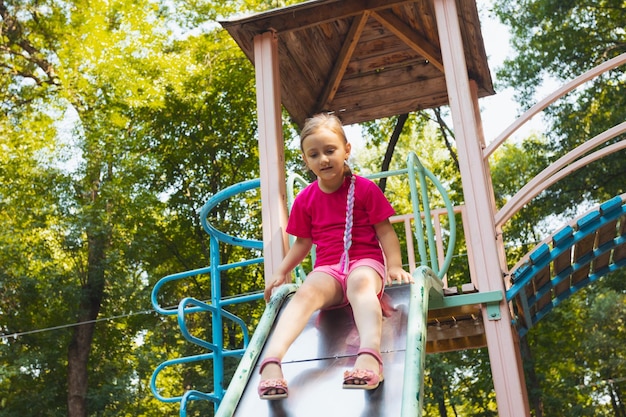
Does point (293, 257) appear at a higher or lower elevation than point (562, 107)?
lower

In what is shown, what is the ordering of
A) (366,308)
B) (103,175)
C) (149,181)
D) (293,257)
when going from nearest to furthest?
(366,308) → (293,257) → (103,175) → (149,181)

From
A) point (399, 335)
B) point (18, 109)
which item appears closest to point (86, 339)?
point (18, 109)

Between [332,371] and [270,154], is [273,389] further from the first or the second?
[270,154]

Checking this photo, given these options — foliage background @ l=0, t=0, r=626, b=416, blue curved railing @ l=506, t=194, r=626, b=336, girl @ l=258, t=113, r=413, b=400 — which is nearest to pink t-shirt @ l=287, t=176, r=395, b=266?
girl @ l=258, t=113, r=413, b=400

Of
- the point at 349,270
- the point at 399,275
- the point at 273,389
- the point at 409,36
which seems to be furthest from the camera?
the point at 409,36

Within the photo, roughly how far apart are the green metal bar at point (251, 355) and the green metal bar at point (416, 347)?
0.66 meters

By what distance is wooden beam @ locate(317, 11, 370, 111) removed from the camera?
6.64 m

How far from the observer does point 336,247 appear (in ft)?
11.1

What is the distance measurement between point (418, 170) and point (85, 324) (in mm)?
12531

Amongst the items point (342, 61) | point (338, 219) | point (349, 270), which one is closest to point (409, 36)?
point (342, 61)

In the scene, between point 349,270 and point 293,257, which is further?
point 293,257

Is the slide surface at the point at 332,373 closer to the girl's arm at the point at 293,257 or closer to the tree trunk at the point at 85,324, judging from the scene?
the girl's arm at the point at 293,257

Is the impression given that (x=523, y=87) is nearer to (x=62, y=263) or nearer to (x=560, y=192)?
(x=560, y=192)

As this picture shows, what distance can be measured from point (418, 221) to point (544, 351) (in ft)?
49.0
